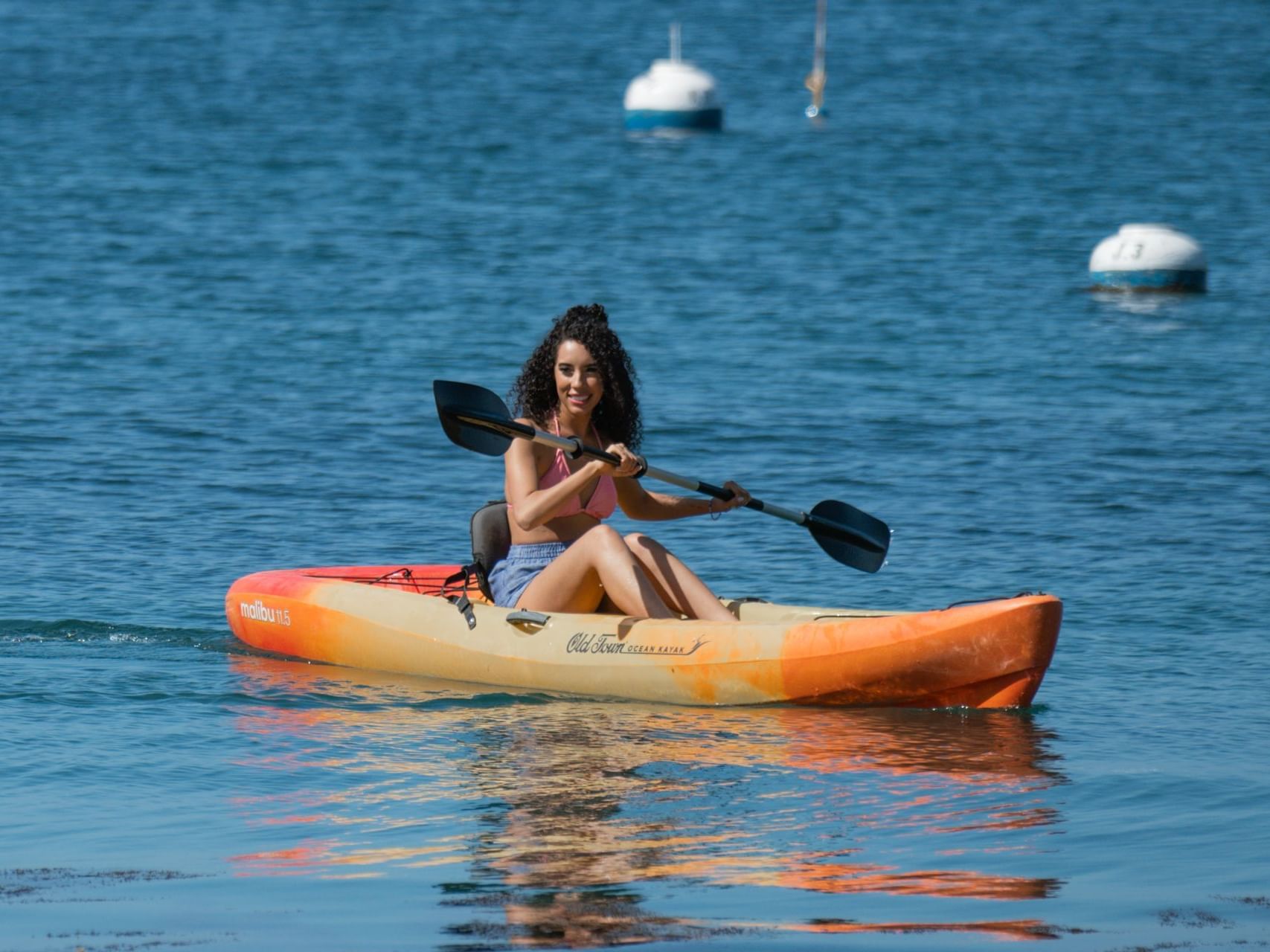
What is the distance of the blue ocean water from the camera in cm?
536

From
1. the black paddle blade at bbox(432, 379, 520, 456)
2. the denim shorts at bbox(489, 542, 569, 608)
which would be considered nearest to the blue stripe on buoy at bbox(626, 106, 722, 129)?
the black paddle blade at bbox(432, 379, 520, 456)

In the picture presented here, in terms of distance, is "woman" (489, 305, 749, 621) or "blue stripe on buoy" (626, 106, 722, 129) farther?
"blue stripe on buoy" (626, 106, 722, 129)

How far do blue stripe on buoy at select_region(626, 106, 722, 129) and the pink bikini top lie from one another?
26.1 metres

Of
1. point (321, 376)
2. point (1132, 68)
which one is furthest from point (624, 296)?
point (1132, 68)

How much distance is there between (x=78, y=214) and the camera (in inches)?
949

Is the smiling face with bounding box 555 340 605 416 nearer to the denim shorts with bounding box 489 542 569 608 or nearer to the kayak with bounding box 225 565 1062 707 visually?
the denim shorts with bounding box 489 542 569 608

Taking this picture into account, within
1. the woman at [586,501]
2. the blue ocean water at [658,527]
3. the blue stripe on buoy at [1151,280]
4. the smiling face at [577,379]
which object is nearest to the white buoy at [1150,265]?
the blue stripe on buoy at [1151,280]

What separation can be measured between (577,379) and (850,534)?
1.56 m

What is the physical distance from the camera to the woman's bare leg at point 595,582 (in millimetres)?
7492

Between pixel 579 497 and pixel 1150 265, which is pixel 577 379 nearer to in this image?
pixel 579 497

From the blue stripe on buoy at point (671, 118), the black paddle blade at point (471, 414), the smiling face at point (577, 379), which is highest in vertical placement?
the blue stripe on buoy at point (671, 118)

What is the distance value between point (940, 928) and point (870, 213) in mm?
21721

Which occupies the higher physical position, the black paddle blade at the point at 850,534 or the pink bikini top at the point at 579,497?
the pink bikini top at the point at 579,497

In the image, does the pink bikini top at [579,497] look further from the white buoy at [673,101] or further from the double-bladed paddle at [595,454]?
the white buoy at [673,101]
